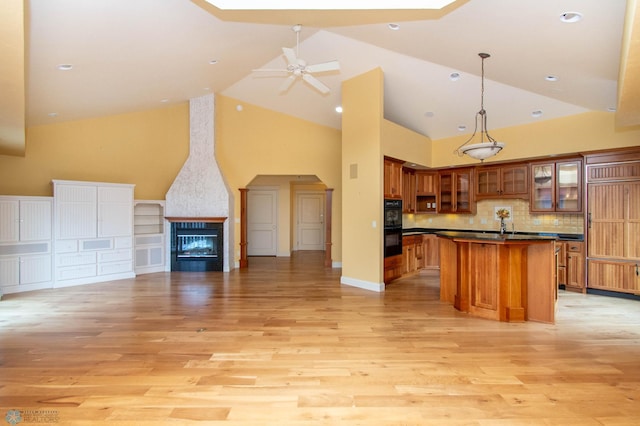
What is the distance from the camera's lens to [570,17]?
3102 millimetres

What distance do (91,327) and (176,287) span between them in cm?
210

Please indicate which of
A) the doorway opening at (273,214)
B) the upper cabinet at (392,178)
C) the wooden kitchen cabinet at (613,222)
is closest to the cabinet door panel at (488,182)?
the wooden kitchen cabinet at (613,222)

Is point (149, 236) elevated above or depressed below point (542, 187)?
below

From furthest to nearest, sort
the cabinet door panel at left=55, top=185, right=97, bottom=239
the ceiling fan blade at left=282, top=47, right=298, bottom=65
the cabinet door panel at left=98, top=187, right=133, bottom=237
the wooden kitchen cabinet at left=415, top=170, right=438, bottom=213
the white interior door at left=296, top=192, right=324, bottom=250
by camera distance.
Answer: the white interior door at left=296, top=192, right=324, bottom=250 → the wooden kitchen cabinet at left=415, top=170, right=438, bottom=213 → the cabinet door panel at left=98, top=187, right=133, bottom=237 → the cabinet door panel at left=55, top=185, right=97, bottom=239 → the ceiling fan blade at left=282, top=47, right=298, bottom=65

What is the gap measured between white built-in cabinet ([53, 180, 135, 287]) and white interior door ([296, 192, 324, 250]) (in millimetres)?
5805

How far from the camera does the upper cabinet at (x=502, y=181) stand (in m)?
6.52

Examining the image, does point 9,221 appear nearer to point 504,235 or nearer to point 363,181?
point 363,181

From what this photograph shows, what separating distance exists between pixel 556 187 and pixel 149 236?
28.2ft

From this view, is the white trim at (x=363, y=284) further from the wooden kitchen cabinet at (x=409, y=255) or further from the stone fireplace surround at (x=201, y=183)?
the stone fireplace surround at (x=201, y=183)

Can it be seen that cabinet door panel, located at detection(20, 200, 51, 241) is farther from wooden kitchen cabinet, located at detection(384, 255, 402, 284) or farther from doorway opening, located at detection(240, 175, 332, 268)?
wooden kitchen cabinet, located at detection(384, 255, 402, 284)

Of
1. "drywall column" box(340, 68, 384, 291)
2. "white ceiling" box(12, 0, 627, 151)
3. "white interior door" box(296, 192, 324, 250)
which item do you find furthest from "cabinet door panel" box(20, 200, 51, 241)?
"white interior door" box(296, 192, 324, 250)

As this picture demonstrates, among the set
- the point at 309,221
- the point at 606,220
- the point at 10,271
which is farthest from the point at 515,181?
the point at 10,271

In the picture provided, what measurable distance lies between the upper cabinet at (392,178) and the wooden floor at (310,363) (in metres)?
2.11

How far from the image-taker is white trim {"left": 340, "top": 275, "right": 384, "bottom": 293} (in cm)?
572
